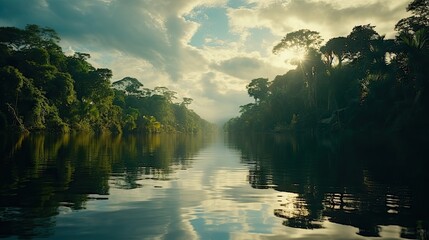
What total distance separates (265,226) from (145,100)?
143 m

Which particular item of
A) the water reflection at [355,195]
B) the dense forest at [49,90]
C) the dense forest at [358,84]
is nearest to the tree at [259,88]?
the dense forest at [358,84]

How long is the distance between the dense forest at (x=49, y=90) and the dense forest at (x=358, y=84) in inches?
1904

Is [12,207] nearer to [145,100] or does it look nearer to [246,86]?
[246,86]

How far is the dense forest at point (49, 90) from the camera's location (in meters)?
59.6

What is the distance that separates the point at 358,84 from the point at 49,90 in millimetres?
65069

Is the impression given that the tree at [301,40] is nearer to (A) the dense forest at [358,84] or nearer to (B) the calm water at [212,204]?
(A) the dense forest at [358,84]

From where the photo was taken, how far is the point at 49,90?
71312 millimetres

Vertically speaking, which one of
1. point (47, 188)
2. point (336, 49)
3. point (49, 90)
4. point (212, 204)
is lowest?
point (212, 204)

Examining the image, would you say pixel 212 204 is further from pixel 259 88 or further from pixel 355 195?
pixel 259 88

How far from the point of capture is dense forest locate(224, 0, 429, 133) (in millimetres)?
48844

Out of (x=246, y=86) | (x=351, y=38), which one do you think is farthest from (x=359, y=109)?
(x=246, y=86)

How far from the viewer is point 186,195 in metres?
11.4

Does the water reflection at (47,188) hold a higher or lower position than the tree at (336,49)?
lower

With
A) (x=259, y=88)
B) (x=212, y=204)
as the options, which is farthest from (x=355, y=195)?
(x=259, y=88)
